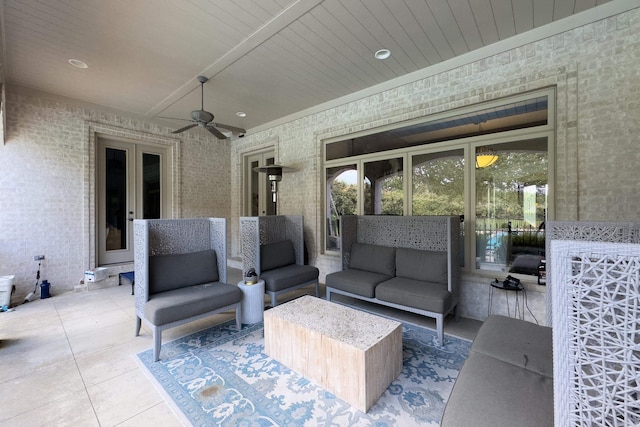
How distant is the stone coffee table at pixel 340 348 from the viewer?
193cm

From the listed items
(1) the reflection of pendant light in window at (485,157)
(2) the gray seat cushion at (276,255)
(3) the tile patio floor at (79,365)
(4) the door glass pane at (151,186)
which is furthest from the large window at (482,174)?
(4) the door glass pane at (151,186)

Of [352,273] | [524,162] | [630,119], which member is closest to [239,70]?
[352,273]

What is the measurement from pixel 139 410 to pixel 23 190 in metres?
4.63

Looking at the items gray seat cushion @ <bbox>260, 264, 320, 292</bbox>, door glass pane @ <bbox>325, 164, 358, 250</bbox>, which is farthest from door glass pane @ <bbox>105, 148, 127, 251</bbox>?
door glass pane @ <bbox>325, 164, 358, 250</bbox>

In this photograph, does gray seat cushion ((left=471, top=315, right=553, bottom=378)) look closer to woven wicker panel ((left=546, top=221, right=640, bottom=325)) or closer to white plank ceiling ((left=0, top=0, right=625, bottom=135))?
woven wicker panel ((left=546, top=221, right=640, bottom=325))

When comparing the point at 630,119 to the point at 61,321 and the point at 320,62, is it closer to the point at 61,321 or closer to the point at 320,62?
the point at 320,62

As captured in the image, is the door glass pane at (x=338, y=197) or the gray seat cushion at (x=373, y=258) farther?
the door glass pane at (x=338, y=197)

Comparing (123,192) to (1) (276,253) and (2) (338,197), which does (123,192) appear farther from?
(2) (338,197)

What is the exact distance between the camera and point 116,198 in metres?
5.46

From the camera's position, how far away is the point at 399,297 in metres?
3.16

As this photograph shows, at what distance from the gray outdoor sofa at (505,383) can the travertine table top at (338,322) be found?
664mm

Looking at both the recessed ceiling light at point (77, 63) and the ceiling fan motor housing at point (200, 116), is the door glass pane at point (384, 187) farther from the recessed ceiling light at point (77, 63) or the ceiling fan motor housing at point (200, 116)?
the recessed ceiling light at point (77, 63)

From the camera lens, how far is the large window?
10.3 ft

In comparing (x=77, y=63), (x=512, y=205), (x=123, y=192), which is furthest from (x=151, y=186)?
(x=512, y=205)
